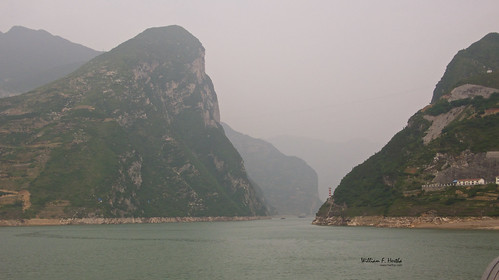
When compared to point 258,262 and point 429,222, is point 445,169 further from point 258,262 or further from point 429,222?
point 258,262

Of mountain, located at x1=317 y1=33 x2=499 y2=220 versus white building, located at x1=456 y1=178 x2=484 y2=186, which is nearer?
mountain, located at x1=317 y1=33 x2=499 y2=220

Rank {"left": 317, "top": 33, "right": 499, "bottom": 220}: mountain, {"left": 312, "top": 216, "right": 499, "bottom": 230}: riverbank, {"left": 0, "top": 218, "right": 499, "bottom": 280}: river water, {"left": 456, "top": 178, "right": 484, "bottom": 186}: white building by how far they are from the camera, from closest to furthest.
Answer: {"left": 0, "top": 218, "right": 499, "bottom": 280}: river water < {"left": 312, "top": 216, "right": 499, "bottom": 230}: riverbank < {"left": 317, "top": 33, "right": 499, "bottom": 220}: mountain < {"left": 456, "top": 178, "right": 484, "bottom": 186}: white building

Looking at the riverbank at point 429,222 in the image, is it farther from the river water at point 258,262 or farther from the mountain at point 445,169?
the river water at point 258,262

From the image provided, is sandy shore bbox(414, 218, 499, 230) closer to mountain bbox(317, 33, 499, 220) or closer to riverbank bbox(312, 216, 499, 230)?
riverbank bbox(312, 216, 499, 230)

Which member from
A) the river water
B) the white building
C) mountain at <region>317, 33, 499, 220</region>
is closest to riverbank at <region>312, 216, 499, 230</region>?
mountain at <region>317, 33, 499, 220</region>

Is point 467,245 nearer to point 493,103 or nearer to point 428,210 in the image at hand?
point 428,210

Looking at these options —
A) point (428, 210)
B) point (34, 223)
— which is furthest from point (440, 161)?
point (34, 223)

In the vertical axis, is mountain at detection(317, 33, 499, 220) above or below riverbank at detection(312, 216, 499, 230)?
above

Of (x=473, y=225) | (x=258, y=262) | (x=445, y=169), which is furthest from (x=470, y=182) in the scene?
(x=258, y=262)

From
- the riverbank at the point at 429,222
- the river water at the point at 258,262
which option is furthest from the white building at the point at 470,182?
the river water at the point at 258,262

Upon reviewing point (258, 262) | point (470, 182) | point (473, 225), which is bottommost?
point (258, 262)
